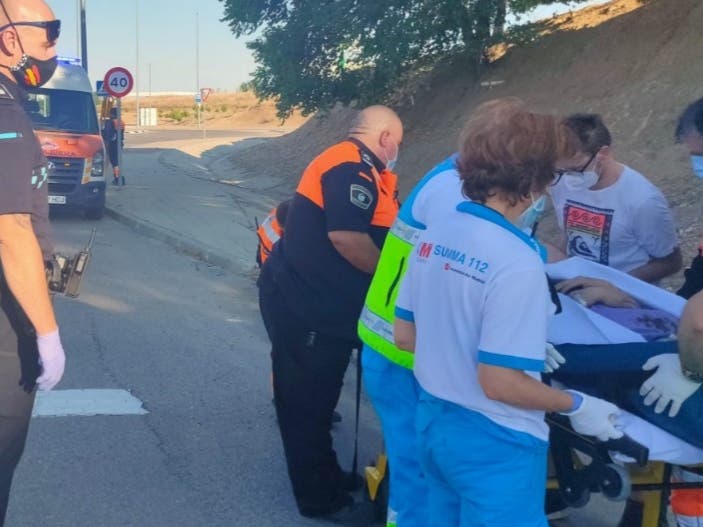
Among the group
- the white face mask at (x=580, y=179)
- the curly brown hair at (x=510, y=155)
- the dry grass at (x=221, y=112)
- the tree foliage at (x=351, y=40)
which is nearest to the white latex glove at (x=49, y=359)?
the curly brown hair at (x=510, y=155)

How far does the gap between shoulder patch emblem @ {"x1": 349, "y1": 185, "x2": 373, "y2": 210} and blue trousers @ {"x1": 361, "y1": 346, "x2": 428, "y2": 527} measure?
746 millimetres

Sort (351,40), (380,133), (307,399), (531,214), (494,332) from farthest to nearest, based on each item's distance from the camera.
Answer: (351,40), (307,399), (380,133), (531,214), (494,332)

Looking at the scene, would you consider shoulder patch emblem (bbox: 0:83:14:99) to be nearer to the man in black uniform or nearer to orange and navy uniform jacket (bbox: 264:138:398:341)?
the man in black uniform

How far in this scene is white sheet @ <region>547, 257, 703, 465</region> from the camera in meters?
2.95

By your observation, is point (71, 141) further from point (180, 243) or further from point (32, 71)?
point (32, 71)

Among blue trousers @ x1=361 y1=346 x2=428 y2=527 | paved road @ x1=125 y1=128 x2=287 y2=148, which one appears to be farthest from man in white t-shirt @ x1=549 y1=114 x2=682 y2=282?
paved road @ x1=125 y1=128 x2=287 y2=148

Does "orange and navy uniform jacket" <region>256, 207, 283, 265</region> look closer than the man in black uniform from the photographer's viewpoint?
No

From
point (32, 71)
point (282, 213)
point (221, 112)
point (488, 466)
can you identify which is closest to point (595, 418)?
point (488, 466)

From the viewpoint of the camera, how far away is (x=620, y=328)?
3234mm

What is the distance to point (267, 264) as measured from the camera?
15.4 feet

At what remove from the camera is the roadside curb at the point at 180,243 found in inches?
462

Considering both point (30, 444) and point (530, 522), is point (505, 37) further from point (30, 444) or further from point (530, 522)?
point (530, 522)

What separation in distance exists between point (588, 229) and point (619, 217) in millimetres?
181

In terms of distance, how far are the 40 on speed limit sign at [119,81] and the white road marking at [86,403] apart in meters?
14.7
